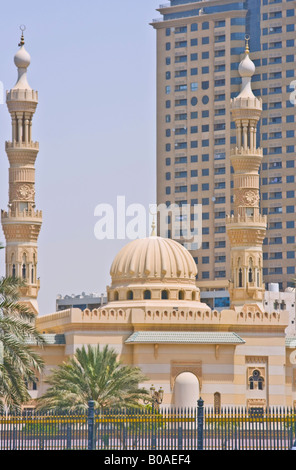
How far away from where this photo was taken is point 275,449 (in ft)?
110

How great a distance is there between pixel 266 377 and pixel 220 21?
180ft

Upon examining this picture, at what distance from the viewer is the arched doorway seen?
57.6 meters

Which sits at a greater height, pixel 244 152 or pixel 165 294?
pixel 244 152

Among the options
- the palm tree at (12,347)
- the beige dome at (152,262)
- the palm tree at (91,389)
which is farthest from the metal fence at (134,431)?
the beige dome at (152,262)

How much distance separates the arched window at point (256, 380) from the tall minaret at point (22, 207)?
10947 millimetres

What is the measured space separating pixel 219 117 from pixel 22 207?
5015 centimetres

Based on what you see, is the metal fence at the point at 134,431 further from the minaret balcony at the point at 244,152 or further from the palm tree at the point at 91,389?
the minaret balcony at the point at 244,152

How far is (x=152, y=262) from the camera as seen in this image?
6312cm

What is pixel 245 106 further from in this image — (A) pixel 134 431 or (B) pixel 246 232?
(A) pixel 134 431

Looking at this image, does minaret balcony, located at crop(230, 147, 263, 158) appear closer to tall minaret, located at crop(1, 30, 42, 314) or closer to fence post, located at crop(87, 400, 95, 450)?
tall minaret, located at crop(1, 30, 42, 314)

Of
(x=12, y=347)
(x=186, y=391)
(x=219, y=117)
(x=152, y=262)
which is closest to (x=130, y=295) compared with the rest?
(x=152, y=262)

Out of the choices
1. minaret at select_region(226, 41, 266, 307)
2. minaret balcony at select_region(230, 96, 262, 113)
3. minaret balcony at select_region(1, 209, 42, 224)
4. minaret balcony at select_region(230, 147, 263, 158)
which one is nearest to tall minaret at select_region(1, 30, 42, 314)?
minaret balcony at select_region(1, 209, 42, 224)

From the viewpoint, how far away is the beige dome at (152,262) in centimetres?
6300
